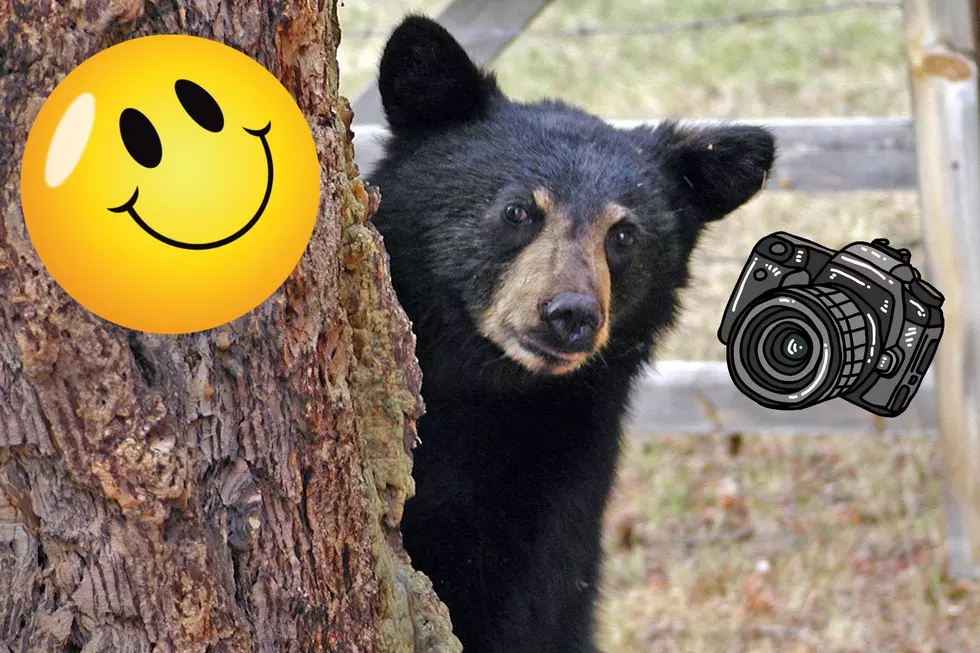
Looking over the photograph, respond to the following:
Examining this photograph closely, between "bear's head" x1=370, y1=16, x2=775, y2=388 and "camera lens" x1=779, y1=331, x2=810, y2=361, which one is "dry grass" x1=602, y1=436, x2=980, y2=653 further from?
"camera lens" x1=779, y1=331, x2=810, y2=361

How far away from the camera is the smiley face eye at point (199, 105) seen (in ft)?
4.61

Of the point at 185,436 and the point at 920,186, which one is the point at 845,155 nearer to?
the point at 920,186

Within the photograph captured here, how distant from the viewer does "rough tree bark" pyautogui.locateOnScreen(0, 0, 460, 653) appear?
1.56 meters

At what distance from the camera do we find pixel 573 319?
2.82m

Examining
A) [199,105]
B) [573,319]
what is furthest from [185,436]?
[573,319]

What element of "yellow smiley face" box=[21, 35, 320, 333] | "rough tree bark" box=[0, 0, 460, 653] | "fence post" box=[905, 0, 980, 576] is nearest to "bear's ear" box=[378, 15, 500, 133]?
"rough tree bark" box=[0, 0, 460, 653]

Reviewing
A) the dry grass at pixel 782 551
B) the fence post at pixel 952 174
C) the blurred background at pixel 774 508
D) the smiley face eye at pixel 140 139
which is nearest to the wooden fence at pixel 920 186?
the fence post at pixel 952 174

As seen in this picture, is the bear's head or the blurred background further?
the blurred background

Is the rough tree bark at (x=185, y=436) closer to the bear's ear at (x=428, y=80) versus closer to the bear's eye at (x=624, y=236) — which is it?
the bear's ear at (x=428, y=80)

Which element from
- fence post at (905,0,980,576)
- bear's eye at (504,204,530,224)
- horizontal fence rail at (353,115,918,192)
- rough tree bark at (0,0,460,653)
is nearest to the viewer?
rough tree bark at (0,0,460,653)

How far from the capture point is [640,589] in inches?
212

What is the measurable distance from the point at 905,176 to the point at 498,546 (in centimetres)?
317

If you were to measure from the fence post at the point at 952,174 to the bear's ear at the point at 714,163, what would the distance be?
6.38ft

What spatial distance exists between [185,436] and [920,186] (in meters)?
4.14
